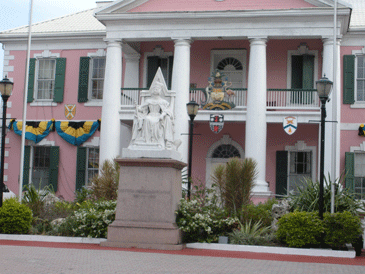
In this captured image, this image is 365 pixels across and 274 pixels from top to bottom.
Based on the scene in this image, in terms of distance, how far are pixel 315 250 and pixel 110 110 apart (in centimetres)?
1286

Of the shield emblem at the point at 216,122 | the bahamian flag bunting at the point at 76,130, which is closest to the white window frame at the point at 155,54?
the bahamian flag bunting at the point at 76,130

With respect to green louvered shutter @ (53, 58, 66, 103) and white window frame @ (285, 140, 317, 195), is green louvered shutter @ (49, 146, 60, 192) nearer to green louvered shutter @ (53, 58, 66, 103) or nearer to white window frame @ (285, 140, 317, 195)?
green louvered shutter @ (53, 58, 66, 103)

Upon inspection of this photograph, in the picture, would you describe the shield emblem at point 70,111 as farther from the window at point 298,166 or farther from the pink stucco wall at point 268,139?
the window at point 298,166

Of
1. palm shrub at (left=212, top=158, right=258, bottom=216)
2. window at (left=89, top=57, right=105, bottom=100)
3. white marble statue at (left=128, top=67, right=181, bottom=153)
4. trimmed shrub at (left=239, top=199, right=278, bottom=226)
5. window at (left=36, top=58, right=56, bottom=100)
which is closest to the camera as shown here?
white marble statue at (left=128, top=67, right=181, bottom=153)

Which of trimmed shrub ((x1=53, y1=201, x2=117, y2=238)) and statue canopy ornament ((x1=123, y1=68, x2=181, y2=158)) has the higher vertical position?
statue canopy ornament ((x1=123, y1=68, x2=181, y2=158))

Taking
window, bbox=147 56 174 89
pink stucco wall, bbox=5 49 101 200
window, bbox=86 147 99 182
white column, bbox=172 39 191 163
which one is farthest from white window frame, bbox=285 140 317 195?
pink stucco wall, bbox=5 49 101 200

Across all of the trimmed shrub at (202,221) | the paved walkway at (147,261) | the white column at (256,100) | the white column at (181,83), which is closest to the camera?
the paved walkway at (147,261)

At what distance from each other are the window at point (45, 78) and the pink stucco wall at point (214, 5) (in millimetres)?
5446

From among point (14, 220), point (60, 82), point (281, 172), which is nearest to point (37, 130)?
point (60, 82)

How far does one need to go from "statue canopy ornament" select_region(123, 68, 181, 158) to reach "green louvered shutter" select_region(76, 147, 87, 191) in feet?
42.9

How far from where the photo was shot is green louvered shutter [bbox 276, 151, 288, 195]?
2294 centimetres

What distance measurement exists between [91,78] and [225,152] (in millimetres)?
6827

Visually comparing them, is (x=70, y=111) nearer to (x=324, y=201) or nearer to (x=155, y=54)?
(x=155, y=54)

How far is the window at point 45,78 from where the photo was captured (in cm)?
2530
